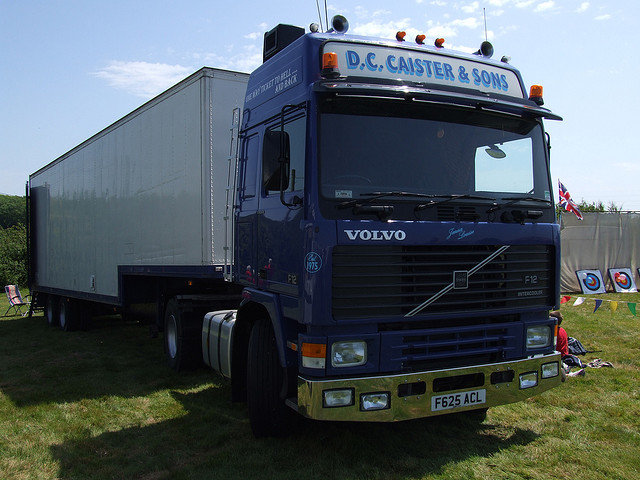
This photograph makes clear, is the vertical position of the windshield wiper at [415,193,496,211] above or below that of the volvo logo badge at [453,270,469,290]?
above

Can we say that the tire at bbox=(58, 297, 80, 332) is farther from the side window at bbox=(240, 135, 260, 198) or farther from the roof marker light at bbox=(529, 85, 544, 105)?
the roof marker light at bbox=(529, 85, 544, 105)

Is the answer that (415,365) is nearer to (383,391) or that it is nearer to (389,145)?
(383,391)

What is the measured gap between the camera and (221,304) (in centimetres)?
786

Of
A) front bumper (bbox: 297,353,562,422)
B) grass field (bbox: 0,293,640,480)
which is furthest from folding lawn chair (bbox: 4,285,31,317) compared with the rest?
front bumper (bbox: 297,353,562,422)

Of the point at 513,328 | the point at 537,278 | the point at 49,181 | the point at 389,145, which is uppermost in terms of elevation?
the point at 49,181

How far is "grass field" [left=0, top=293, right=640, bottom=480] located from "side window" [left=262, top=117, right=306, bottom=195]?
7.37 ft

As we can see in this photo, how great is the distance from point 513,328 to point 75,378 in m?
6.05

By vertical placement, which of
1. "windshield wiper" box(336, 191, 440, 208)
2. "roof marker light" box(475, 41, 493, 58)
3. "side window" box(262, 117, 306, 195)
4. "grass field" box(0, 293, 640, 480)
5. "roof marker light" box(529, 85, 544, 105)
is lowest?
"grass field" box(0, 293, 640, 480)

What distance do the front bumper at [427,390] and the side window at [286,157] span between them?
1530 mm

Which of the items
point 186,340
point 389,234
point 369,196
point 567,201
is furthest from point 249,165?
point 567,201

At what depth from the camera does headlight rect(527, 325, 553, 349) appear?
483 cm

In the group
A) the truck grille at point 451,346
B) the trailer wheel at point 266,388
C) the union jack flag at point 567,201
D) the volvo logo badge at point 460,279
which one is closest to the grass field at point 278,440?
the trailer wheel at point 266,388

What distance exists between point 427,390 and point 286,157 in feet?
6.84

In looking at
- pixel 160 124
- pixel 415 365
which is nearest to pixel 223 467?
pixel 415 365
